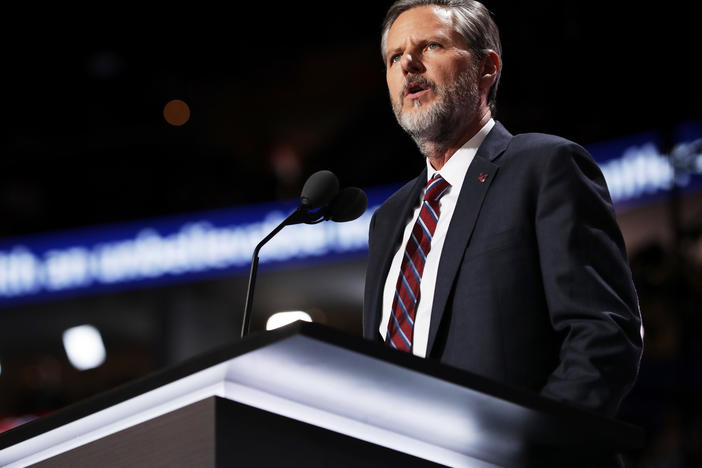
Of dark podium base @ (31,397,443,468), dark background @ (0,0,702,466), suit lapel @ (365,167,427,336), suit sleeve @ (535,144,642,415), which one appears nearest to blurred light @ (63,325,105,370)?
dark background @ (0,0,702,466)

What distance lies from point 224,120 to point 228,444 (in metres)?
8.43

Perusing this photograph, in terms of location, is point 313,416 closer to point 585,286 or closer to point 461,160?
point 585,286

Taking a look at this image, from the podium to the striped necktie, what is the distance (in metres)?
0.46

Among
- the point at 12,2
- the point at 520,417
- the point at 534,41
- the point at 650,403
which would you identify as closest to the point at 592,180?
the point at 520,417

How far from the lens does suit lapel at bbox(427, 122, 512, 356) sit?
1415mm

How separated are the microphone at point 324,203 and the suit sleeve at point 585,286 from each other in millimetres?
334

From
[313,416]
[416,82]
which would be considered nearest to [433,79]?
[416,82]

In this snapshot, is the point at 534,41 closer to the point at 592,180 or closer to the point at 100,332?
the point at 592,180

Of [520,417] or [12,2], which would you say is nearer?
[520,417]

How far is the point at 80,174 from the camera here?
873 centimetres

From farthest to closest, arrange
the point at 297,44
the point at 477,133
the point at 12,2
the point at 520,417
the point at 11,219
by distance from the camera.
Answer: the point at 11,219 < the point at 297,44 < the point at 12,2 < the point at 477,133 < the point at 520,417

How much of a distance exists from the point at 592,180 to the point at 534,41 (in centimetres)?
435

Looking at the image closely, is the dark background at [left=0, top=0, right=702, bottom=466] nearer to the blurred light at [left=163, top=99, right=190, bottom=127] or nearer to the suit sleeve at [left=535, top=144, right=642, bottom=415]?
the blurred light at [left=163, top=99, right=190, bottom=127]

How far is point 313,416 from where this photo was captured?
0.98 meters
